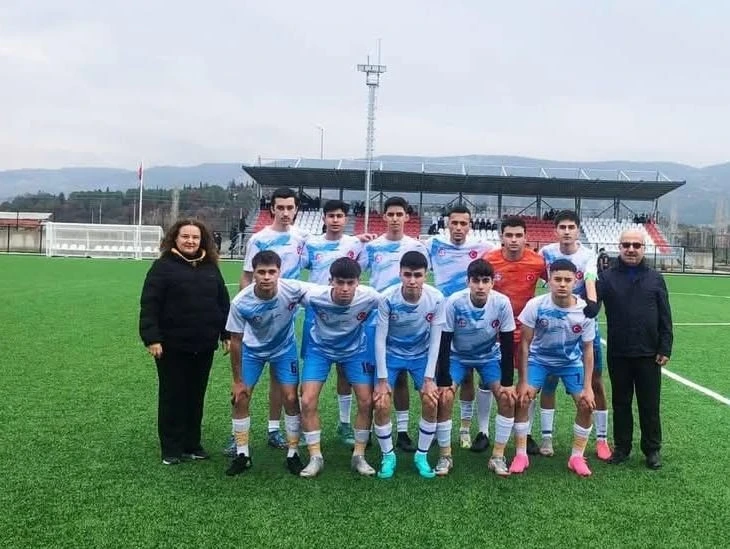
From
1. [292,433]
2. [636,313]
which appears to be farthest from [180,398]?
[636,313]

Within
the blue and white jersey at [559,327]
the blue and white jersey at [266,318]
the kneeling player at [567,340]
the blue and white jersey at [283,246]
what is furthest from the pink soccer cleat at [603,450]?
the blue and white jersey at [283,246]

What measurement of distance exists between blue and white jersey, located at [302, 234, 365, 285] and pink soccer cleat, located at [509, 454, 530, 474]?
197 cm

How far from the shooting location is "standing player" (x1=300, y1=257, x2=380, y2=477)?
4309 millimetres

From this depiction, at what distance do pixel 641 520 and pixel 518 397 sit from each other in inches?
45.8

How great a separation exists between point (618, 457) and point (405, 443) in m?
1.57

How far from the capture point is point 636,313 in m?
4.64

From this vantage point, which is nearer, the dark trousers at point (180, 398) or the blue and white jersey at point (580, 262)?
the dark trousers at point (180, 398)

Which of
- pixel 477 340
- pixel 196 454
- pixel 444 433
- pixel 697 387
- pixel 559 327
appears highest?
pixel 559 327

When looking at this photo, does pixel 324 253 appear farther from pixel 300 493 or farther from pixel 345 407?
pixel 300 493

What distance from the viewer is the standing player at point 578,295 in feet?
15.8

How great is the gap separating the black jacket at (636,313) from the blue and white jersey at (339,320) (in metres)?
1.78

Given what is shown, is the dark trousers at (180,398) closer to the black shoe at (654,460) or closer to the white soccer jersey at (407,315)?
the white soccer jersey at (407,315)

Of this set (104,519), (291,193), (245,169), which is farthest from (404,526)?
(245,169)

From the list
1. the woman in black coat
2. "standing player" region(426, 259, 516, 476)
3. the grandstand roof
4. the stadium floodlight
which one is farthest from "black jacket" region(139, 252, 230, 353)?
the grandstand roof
